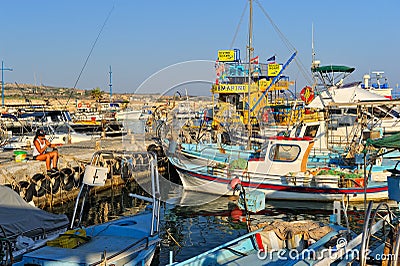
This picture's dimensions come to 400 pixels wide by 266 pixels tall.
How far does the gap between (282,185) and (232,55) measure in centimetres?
1984

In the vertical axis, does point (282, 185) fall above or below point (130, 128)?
below

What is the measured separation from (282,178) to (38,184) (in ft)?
30.7

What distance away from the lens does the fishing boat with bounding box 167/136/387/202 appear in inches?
729

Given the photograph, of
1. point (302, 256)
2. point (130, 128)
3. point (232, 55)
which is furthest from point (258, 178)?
point (232, 55)

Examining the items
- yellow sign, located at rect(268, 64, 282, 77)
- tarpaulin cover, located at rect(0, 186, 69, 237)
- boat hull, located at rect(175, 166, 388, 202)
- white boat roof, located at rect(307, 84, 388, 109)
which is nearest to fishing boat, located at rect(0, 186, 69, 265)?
tarpaulin cover, located at rect(0, 186, 69, 237)

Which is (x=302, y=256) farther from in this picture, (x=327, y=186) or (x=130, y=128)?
Answer: (x=327, y=186)

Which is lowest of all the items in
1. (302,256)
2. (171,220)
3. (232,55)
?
(171,220)

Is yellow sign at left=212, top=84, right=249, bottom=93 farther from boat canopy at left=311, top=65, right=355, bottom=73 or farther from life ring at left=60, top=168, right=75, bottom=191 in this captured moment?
life ring at left=60, top=168, right=75, bottom=191

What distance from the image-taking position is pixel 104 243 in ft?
31.1

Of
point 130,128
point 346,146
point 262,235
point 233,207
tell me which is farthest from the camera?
point 346,146

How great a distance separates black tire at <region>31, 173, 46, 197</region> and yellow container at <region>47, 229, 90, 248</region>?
9186 millimetres

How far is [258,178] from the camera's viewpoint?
63.2 ft

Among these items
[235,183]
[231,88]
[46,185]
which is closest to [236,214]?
[235,183]

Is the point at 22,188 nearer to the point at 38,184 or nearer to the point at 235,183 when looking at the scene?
the point at 38,184
